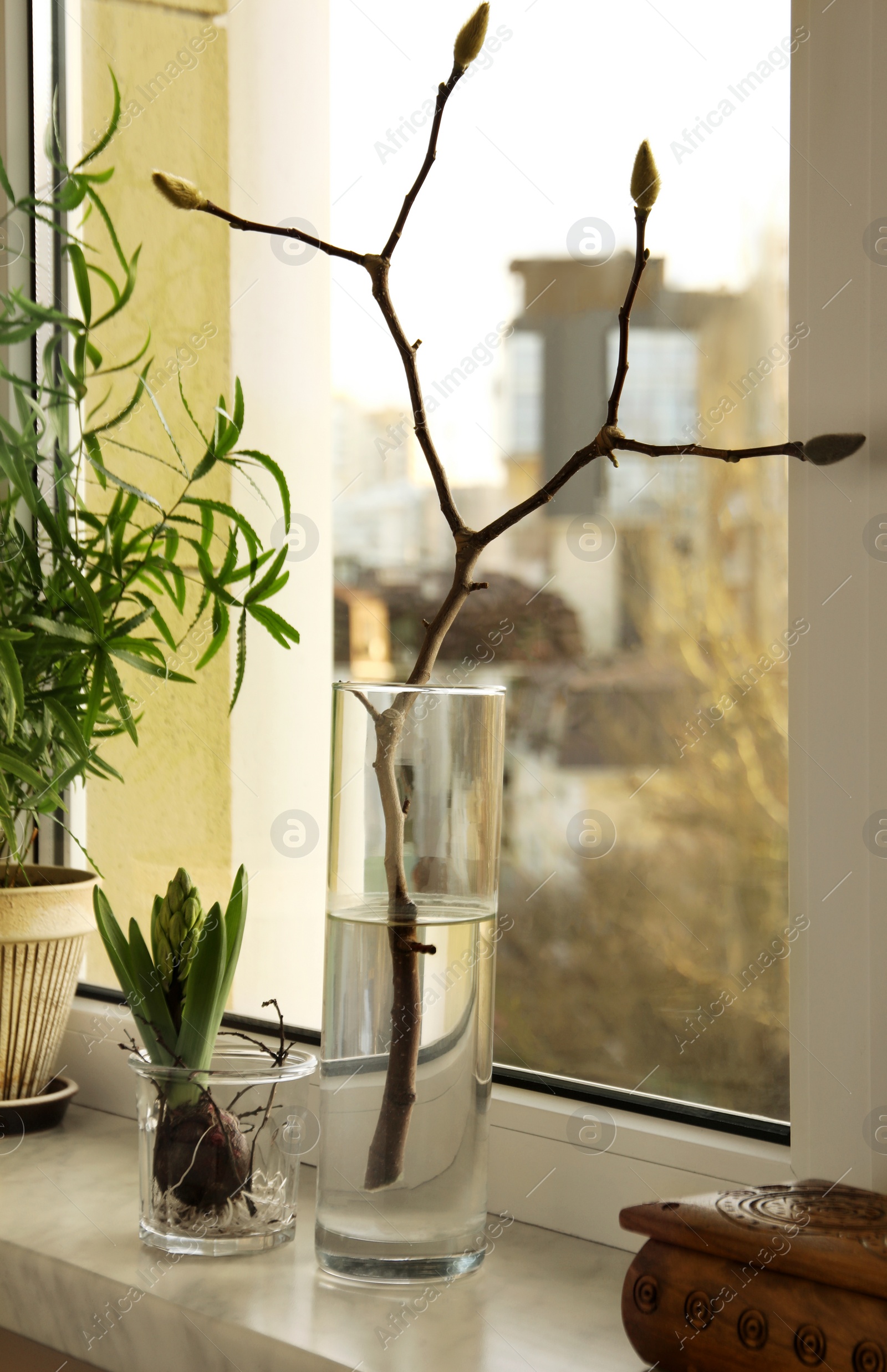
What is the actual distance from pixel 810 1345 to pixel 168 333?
115cm

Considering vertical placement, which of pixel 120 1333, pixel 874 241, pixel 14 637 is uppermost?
pixel 874 241

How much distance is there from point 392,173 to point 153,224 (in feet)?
1.05

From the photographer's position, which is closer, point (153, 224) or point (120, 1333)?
point (120, 1333)

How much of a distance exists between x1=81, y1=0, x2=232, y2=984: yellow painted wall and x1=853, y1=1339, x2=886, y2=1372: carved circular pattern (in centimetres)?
86

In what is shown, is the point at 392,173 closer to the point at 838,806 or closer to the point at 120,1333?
the point at 838,806

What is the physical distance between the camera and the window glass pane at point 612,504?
0.88 m

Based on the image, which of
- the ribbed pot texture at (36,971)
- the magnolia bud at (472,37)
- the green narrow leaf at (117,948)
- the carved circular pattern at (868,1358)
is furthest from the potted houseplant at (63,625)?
the carved circular pattern at (868,1358)

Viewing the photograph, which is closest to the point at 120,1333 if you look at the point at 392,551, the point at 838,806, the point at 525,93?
the point at 838,806

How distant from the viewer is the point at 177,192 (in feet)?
2.50

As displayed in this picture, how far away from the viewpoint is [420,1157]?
76 centimetres

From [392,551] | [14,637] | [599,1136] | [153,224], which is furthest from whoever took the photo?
[153,224]

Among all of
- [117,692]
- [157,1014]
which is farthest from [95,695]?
[157,1014]

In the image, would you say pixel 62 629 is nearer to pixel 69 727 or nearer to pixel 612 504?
pixel 69 727

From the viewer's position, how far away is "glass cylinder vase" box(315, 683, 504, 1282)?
758mm
